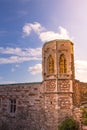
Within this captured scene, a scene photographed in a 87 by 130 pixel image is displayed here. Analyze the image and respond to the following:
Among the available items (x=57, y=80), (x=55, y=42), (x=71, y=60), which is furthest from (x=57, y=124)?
(x=55, y=42)

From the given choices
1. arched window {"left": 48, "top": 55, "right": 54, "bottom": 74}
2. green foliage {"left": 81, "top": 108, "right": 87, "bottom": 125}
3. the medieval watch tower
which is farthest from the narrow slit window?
green foliage {"left": 81, "top": 108, "right": 87, "bottom": 125}

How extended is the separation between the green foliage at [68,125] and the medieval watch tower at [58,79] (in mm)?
635

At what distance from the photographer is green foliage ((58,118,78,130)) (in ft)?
62.6

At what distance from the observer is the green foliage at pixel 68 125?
752 inches

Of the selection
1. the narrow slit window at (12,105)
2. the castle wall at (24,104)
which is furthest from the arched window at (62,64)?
the narrow slit window at (12,105)

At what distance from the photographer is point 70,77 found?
2056 centimetres

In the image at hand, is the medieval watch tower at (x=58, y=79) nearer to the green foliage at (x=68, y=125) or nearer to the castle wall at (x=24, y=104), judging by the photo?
the green foliage at (x=68, y=125)

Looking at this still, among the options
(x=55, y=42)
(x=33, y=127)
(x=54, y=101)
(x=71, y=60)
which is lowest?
(x=33, y=127)

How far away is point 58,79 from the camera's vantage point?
67.7 feet

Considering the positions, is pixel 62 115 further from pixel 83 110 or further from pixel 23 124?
pixel 23 124

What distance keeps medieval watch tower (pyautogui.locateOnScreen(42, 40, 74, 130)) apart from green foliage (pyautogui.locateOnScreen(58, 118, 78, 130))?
635 millimetres

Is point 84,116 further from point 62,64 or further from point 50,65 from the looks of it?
point 50,65

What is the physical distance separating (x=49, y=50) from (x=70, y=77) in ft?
11.6

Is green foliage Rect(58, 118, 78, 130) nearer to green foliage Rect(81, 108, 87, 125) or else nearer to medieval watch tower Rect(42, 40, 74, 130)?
medieval watch tower Rect(42, 40, 74, 130)
